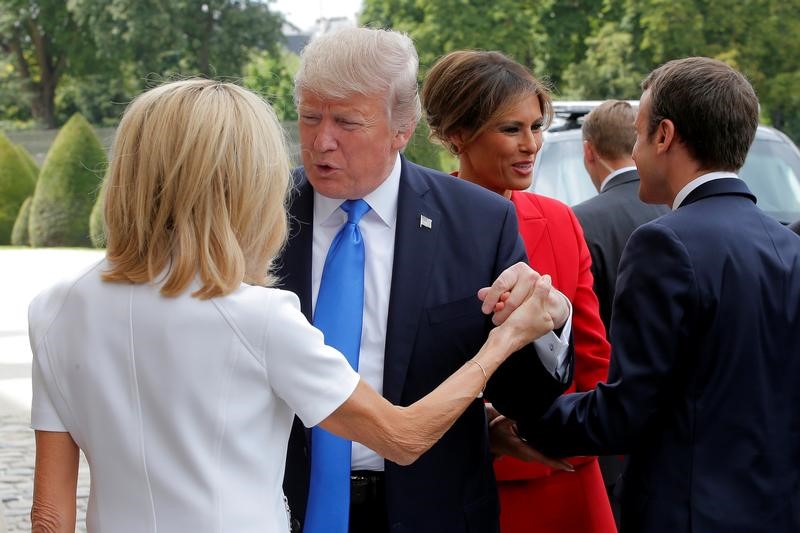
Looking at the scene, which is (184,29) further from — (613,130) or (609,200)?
(609,200)

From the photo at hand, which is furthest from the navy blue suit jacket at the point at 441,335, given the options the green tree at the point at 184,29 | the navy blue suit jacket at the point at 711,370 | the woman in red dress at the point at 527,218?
the green tree at the point at 184,29

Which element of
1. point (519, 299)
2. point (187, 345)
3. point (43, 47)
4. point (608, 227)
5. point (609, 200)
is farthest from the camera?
point (43, 47)

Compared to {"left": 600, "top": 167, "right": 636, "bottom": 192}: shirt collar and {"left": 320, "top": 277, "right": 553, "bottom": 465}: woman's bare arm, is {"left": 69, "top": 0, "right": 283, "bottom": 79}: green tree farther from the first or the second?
{"left": 320, "top": 277, "right": 553, "bottom": 465}: woman's bare arm

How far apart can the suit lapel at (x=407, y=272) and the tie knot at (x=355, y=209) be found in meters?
0.09

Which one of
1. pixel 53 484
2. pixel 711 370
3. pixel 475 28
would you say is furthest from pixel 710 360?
pixel 475 28

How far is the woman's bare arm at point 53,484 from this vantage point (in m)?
2.39

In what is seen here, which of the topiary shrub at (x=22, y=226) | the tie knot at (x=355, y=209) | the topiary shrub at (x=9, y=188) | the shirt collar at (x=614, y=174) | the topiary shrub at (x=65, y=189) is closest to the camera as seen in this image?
the tie knot at (x=355, y=209)

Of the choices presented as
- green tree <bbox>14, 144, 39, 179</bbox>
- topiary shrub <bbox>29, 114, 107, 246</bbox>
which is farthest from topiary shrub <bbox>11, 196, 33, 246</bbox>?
green tree <bbox>14, 144, 39, 179</bbox>

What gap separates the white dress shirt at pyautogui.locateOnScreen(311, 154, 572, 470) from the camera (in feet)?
9.66

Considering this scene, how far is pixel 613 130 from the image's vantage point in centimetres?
564

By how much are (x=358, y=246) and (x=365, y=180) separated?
19 centimetres

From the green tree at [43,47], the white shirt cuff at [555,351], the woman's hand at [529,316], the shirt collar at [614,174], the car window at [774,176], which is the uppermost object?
the woman's hand at [529,316]

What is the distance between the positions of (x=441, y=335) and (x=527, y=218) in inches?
32.5

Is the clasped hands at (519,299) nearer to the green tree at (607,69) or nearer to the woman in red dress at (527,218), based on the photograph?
the woman in red dress at (527,218)
